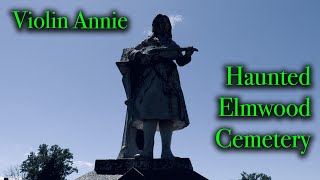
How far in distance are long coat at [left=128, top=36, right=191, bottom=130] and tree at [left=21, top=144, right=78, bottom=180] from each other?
49.9 m

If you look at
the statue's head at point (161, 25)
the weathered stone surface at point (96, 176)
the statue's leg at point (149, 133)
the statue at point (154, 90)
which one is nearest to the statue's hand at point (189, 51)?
the statue at point (154, 90)

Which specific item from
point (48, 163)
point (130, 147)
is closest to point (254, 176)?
point (48, 163)

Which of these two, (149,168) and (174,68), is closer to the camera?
(149,168)

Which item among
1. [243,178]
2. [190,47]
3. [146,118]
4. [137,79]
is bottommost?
[243,178]

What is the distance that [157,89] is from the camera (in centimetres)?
1178

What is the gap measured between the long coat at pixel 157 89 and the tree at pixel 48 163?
49.9 m

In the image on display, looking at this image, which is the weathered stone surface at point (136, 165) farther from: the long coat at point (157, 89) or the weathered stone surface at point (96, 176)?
the long coat at point (157, 89)

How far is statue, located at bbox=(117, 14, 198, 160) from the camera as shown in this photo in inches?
460

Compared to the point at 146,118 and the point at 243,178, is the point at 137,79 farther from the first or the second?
the point at 243,178

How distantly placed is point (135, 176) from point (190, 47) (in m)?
3.50

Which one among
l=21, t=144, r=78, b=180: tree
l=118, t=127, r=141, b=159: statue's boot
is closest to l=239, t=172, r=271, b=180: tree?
l=21, t=144, r=78, b=180: tree

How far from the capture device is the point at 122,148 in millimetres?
12305

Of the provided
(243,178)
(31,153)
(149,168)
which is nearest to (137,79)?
(149,168)

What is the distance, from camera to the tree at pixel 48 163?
203 ft
